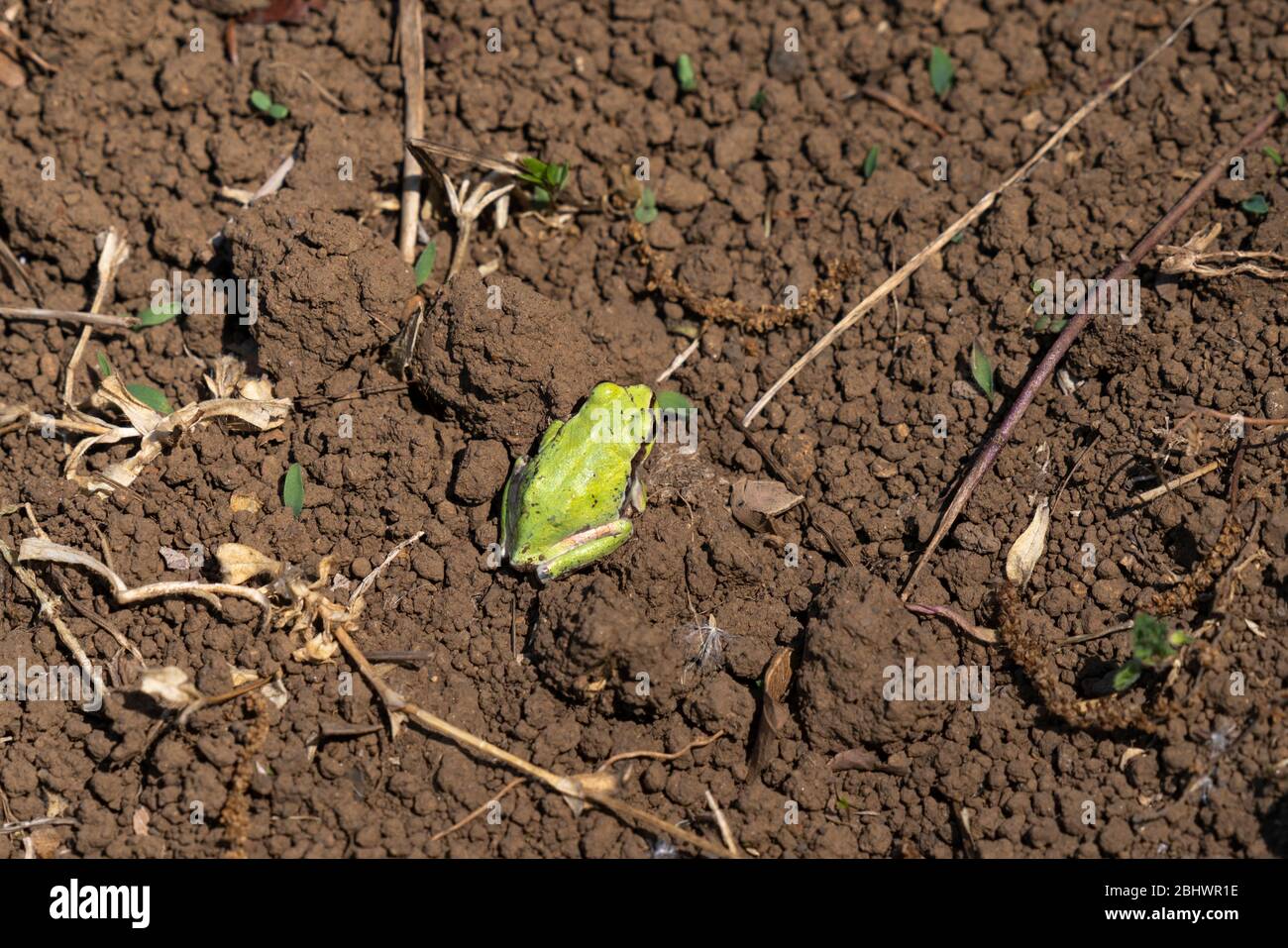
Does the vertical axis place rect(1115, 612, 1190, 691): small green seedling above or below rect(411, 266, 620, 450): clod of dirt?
below

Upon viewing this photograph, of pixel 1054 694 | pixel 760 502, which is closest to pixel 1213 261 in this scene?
pixel 1054 694

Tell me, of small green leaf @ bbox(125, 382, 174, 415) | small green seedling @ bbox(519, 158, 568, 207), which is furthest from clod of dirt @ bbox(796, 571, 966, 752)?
small green leaf @ bbox(125, 382, 174, 415)

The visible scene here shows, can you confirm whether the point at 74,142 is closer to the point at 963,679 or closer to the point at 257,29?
the point at 257,29

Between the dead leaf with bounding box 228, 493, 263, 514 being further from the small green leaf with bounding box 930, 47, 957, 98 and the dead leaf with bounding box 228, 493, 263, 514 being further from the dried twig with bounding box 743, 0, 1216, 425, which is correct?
the small green leaf with bounding box 930, 47, 957, 98

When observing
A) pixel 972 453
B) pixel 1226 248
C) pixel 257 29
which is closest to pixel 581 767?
pixel 972 453

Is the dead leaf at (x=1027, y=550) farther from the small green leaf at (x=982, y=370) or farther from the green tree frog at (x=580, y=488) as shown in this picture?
the green tree frog at (x=580, y=488)

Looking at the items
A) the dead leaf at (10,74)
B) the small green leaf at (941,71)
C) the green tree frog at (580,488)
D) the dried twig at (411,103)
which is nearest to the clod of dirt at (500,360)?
the green tree frog at (580,488)

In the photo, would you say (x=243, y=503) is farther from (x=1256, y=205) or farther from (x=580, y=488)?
(x=1256, y=205)
